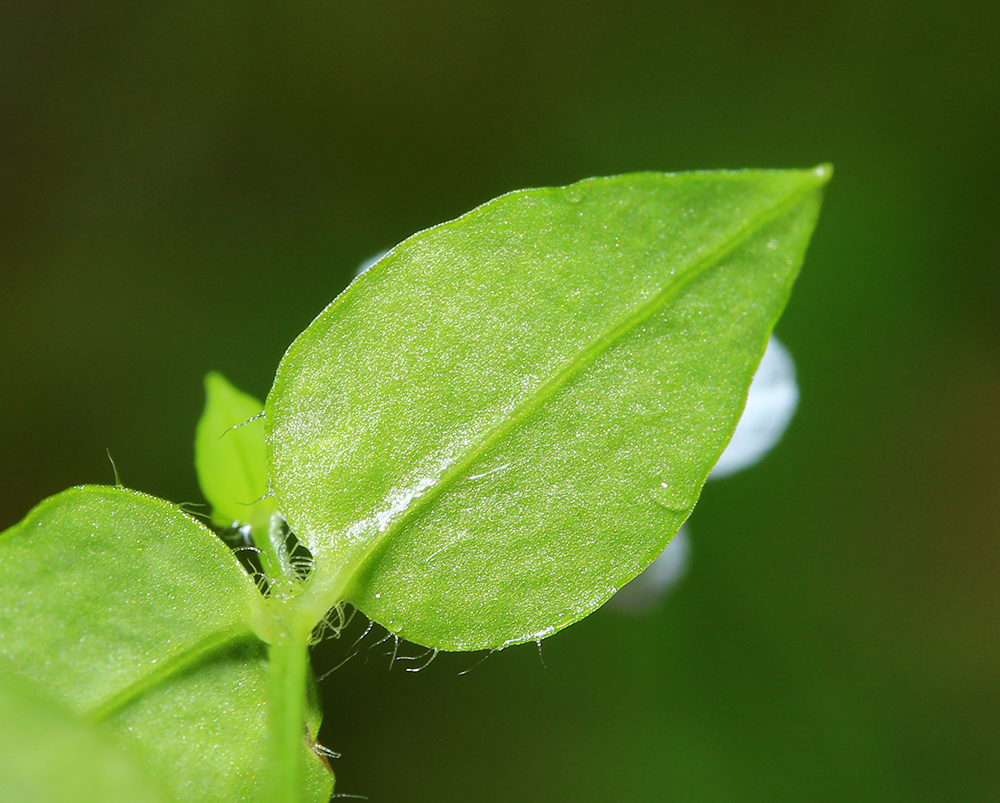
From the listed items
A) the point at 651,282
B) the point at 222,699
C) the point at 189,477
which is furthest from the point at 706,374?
the point at 189,477

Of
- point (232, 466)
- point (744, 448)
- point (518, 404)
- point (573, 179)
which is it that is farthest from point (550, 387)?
point (573, 179)

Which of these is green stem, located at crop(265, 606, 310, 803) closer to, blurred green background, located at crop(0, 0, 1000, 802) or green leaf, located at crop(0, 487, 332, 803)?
green leaf, located at crop(0, 487, 332, 803)

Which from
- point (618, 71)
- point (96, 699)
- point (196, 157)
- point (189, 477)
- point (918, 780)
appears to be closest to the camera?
point (96, 699)

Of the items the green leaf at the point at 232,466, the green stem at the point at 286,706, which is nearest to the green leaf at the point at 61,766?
the green stem at the point at 286,706

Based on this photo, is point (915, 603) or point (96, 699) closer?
point (96, 699)

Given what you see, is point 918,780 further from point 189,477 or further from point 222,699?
point 222,699

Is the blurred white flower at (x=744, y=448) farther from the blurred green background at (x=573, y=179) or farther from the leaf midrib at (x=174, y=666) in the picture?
the leaf midrib at (x=174, y=666)

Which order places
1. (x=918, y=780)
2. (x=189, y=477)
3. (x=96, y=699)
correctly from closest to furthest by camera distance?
(x=96, y=699) < (x=189, y=477) < (x=918, y=780)
